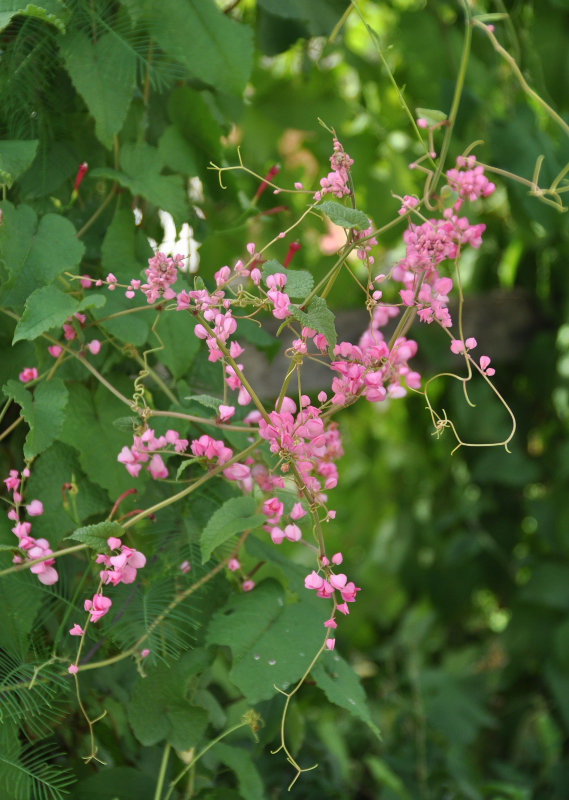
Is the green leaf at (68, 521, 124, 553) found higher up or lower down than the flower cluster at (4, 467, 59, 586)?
higher up

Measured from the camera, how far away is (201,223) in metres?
0.86

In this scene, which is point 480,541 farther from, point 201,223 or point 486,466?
point 201,223

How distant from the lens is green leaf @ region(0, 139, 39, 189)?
65 cm

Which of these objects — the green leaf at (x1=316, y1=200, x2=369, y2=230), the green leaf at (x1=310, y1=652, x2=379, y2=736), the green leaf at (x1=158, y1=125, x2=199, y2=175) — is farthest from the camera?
the green leaf at (x1=158, y1=125, x2=199, y2=175)

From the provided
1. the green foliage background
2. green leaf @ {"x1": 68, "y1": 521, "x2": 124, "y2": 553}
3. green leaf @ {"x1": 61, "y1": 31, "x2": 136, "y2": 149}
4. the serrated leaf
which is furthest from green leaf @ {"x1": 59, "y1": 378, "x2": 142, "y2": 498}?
the serrated leaf

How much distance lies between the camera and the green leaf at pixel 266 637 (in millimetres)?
656

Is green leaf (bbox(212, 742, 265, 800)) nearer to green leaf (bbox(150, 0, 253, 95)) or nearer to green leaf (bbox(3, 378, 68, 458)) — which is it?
green leaf (bbox(3, 378, 68, 458))

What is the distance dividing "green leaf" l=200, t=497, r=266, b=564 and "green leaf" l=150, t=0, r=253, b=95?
37 cm

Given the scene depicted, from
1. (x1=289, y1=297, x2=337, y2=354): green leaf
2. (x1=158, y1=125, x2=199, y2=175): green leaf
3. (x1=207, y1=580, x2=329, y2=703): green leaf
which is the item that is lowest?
(x1=207, y1=580, x2=329, y2=703): green leaf

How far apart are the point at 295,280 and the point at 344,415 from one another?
1.29 metres

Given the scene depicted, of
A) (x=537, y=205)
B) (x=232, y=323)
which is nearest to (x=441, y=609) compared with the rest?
(x=537, y=205)

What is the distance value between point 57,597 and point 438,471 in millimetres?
1247

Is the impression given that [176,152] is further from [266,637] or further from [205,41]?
[266,637]

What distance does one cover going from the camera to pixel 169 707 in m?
0.73
